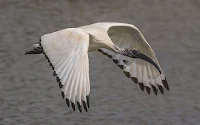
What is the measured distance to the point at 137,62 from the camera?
6.54 metres

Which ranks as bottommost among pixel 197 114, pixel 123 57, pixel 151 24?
pixel 197 114

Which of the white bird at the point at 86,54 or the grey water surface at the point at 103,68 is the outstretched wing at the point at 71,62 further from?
the grey water surface at the point at 103,68

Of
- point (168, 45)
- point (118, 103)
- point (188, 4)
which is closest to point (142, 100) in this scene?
point (118, 103)

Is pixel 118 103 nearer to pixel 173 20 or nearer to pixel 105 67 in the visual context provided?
pixel 105 67

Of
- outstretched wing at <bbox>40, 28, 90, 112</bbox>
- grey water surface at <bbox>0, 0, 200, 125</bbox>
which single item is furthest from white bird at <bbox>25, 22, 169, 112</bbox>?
grey water surface at <bbox>0, 0, 200, 125</bbox>

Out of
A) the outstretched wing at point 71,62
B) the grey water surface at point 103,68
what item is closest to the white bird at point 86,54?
the outstretched wing at point 71,62

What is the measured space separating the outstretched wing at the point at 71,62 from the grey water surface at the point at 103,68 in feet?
3.87

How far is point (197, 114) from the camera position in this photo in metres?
6.91

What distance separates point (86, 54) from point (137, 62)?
1196 mm

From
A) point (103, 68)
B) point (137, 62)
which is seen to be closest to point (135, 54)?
point (137, 62)

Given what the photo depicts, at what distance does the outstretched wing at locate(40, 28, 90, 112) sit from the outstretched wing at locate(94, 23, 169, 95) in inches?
30.7

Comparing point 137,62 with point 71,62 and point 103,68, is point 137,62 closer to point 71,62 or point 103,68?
point 71,62

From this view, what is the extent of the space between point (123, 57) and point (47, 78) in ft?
4.26

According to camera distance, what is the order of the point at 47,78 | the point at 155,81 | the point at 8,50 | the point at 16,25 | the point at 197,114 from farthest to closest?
the point at 16,25
the point at 8,50
the point at 47,78
the point at 197,114
the point at 155,81
